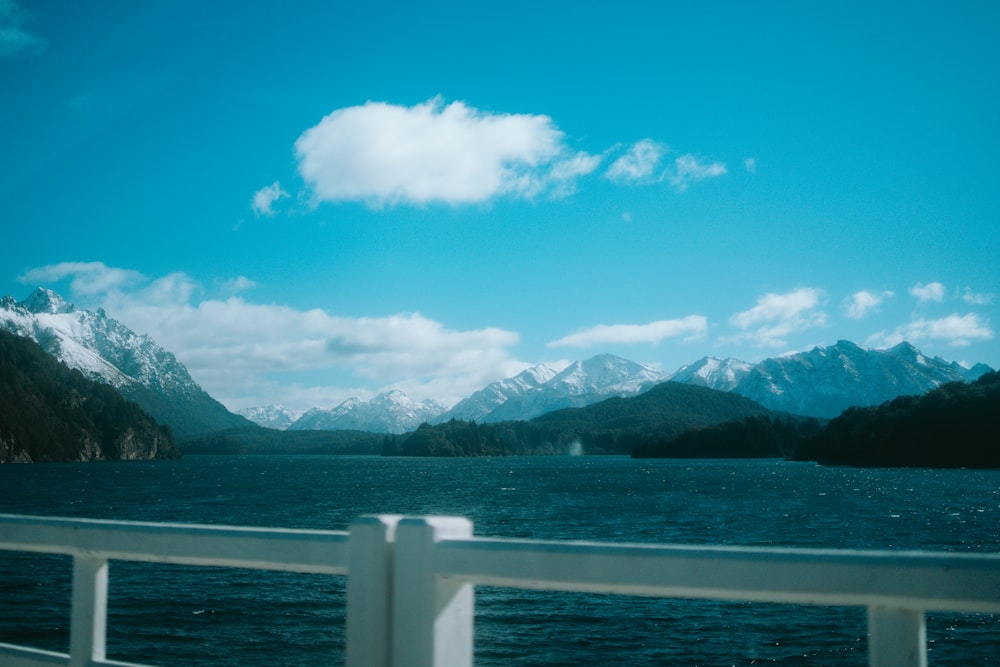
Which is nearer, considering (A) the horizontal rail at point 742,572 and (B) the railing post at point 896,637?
(A) the horizontal rail at point 742,572

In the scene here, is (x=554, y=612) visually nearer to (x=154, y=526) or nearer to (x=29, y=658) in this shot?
(x=29, y=658)

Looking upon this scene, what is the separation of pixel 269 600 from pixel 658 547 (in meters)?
33.2

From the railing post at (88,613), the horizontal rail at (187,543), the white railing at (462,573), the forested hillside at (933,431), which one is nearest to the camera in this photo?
the white railing at (462,573)

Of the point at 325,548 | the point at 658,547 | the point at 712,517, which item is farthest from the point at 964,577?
the point at 712,517

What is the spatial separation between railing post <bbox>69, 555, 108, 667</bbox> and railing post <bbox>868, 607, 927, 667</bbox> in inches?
128

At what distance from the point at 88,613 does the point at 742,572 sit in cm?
296

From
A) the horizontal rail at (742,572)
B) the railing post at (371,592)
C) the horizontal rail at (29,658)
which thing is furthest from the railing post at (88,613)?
the horizontal rail at (742,572)

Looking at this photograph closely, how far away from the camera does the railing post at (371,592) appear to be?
3055mm

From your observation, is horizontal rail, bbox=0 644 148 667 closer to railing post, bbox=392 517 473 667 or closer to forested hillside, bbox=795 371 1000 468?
railing post, bbox=392 517 473 667

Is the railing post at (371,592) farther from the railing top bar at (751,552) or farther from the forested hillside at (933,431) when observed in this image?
the forested hillside at (933,431)

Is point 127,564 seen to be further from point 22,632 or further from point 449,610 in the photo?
point 449,610

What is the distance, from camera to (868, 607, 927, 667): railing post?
8.23 feet

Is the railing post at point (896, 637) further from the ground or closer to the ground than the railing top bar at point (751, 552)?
closer to the ground

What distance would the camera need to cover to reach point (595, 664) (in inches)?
947
